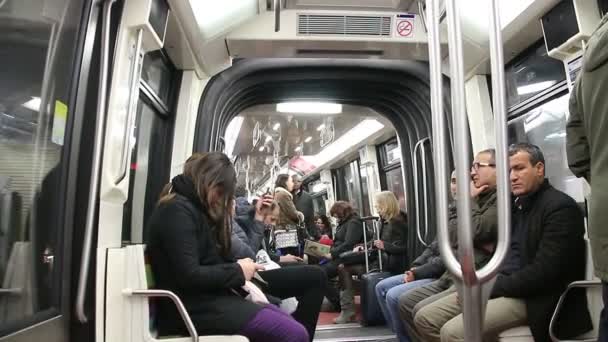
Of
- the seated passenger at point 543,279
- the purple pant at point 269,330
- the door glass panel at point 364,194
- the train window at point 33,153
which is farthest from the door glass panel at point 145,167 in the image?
the door glass panel at point 364,194

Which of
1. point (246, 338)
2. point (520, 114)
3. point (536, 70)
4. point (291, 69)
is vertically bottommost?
point (246, 338)

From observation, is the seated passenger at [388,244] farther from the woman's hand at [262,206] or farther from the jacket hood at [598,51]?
the jacket hood at [598,51]

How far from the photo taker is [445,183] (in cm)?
112

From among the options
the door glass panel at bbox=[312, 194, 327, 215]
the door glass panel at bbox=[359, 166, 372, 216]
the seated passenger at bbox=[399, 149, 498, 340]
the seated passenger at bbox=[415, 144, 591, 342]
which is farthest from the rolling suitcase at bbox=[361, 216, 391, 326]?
the door glass panel at bbox=[312, 194, 327, 215]

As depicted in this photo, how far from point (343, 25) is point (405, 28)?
472 millimetres

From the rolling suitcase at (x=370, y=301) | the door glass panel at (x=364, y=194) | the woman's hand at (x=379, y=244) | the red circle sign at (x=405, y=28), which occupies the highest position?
the red circle sign at (x=405, y=28)

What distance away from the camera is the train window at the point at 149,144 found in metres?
2.90

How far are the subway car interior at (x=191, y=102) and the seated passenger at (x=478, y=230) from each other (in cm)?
25

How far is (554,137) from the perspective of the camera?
3.04 meters

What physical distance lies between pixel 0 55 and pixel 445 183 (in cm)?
144

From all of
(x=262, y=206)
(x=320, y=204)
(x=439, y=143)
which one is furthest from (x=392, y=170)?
(x=439, y=143)

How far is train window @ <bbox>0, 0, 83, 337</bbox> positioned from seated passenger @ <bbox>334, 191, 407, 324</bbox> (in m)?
3.52

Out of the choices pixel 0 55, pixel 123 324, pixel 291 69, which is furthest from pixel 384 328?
pixel 0 55

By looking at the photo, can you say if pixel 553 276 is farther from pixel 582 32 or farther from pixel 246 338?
pixel 246 338
